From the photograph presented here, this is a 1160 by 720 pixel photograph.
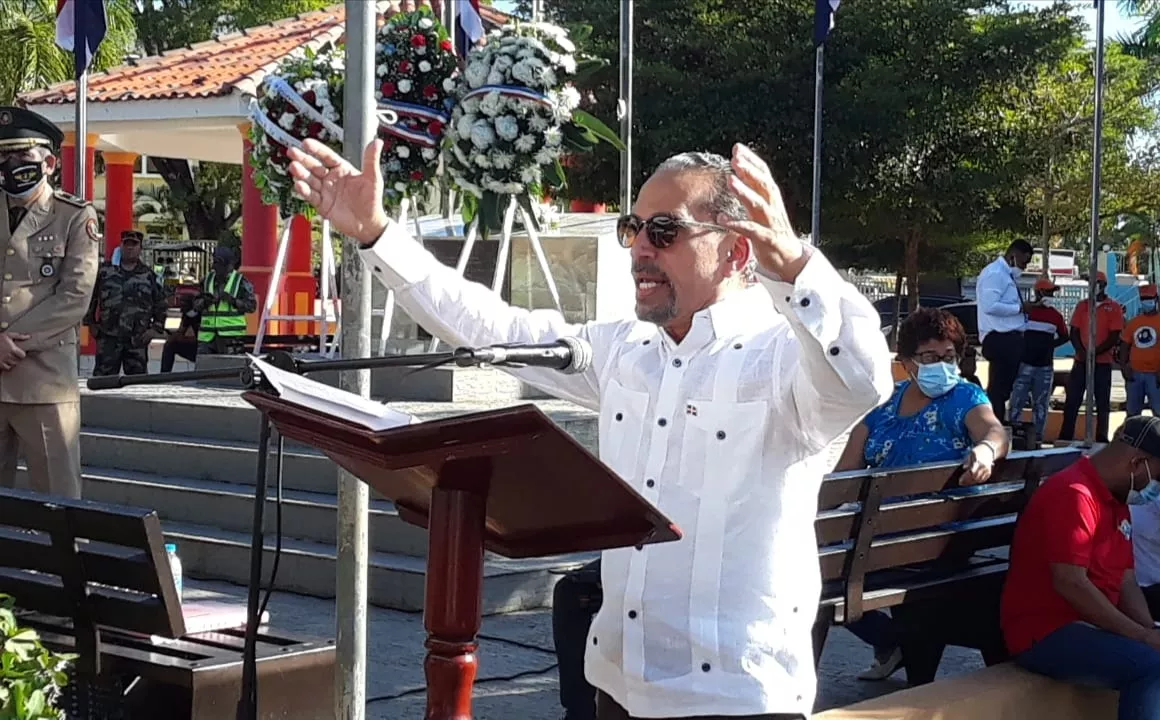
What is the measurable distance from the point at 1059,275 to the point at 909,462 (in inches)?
1673

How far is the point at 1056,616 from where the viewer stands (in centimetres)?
536

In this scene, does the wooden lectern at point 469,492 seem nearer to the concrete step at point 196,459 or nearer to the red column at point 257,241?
the concrete step at point 196,459

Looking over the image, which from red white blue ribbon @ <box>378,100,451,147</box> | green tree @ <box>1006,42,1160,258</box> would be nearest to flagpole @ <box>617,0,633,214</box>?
red white blue ribbon @ <box>378,100,451,147</box>

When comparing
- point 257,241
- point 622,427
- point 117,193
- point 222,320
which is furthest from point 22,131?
point 117,193

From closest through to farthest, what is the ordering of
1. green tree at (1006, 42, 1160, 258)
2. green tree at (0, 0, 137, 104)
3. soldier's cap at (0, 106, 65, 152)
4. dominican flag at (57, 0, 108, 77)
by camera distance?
soldier's cap at (0, 106, 65, 152) → dominican flag at (57, 0, 108, 77) → green tree at (1006, 42, 1160, 258) → green tree at (0, 0, 137, 104)

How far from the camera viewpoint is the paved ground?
5.87 m

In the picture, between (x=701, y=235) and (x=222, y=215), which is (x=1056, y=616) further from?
(x=222, y=215)

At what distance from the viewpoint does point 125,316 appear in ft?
44.1

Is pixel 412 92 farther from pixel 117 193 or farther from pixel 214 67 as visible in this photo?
pixel 117 193

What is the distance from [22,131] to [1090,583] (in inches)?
178

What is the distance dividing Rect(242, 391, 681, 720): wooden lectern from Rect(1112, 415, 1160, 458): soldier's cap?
3580 mm

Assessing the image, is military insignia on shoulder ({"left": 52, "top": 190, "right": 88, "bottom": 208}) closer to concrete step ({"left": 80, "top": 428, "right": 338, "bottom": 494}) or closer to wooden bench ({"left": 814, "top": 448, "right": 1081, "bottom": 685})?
concrete step ({"left": 80, "top": 428, "right": 338, "bottom": 494})

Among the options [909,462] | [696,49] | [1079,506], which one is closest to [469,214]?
[909,462]

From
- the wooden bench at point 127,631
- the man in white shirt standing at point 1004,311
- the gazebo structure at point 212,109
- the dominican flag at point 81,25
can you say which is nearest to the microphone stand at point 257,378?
the wooden bench at point 127,631
